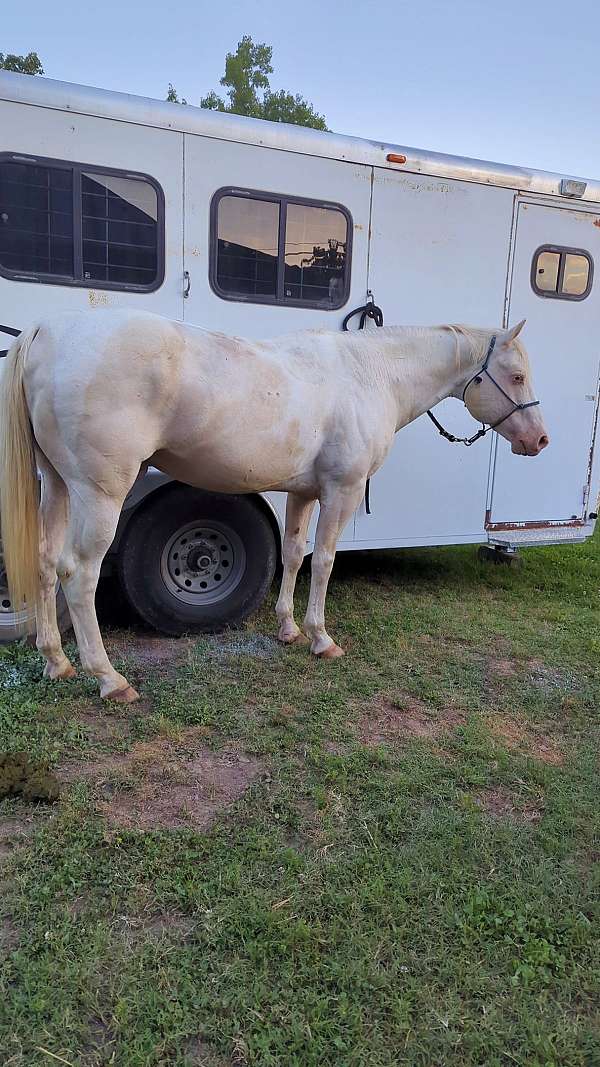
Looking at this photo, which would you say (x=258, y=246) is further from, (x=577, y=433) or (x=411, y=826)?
(x=411, y=826)

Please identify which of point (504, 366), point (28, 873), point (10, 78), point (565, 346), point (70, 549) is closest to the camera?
point (28, 873)

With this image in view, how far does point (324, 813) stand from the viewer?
253 cm

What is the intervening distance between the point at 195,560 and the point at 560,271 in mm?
3471

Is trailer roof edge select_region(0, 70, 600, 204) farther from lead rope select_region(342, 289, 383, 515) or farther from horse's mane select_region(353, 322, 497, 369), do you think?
horse's mane select_region(353, 322, 497, 369)

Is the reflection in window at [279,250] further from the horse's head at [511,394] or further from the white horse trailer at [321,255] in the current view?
the horse's head at [511,394]

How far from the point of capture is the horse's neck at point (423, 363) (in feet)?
13.3

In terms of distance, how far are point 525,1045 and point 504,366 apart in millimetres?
3339

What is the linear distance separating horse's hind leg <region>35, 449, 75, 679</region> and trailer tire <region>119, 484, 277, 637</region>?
0.64 metres

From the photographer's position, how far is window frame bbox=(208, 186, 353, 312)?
4.03 meters

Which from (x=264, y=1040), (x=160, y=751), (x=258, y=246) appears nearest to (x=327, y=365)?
(x=258, y=246)

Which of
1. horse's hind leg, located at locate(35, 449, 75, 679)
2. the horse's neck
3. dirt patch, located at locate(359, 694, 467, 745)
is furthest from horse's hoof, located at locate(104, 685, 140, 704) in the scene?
the horse's neck

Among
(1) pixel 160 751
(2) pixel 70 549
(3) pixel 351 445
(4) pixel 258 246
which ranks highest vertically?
(4) pixel 258 246

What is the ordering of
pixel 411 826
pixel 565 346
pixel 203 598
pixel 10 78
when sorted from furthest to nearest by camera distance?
1. pixel 565 346
2. pixel 203 598
3. pixel 10 78
4. pixel 411 826

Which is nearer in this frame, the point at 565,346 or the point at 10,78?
the point at 10,78
